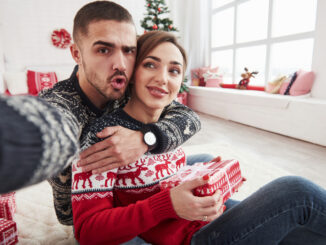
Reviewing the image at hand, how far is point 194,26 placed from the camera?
545cm

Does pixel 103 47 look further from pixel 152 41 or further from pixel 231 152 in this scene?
pixel 231 152

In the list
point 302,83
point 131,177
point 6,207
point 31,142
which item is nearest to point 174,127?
point 131,177

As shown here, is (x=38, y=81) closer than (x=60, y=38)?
Yes

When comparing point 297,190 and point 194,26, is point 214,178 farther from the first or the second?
point 194,26

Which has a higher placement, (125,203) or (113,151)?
(113,151)

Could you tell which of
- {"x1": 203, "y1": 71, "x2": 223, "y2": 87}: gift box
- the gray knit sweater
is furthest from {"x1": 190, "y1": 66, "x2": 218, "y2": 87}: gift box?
the gray knit sweater

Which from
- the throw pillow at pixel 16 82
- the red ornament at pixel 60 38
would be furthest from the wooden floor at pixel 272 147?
the red ornament at pixel 60 38

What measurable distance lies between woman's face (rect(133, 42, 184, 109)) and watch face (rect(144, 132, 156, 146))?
136 mm

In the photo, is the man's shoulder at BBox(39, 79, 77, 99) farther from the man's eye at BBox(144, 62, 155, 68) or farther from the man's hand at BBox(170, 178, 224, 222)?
the man's hand at BBox(170, 178, 224, 222)

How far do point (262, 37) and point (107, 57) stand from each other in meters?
3.78

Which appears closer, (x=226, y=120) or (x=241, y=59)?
(x=226, y=120)

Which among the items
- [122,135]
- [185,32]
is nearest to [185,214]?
→ [122,135]

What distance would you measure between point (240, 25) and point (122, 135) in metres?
4.46

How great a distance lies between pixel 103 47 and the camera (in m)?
0.99
